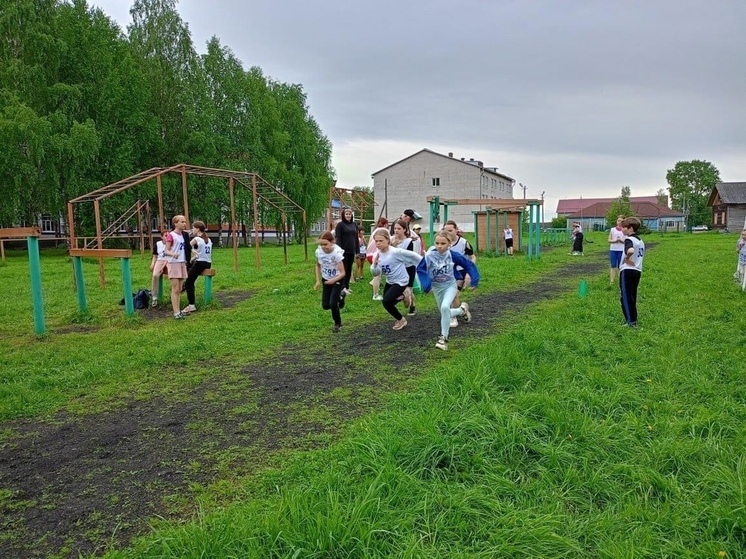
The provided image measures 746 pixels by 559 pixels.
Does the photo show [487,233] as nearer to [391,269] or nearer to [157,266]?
[157,266]

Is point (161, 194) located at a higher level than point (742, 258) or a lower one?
higher

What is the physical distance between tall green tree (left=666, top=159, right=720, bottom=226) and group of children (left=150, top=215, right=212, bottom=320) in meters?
103

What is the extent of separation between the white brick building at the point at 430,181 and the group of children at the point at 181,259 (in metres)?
53.7

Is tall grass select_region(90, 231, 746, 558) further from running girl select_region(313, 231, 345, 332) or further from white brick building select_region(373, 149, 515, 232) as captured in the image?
white brick building select_region(373, 149, 515, 232)

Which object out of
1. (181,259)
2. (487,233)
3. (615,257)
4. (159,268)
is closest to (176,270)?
(181,259)

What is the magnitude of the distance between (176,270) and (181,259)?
21 centimetres

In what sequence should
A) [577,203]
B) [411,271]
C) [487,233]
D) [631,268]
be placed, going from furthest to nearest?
[577,203] < [487,233] < [411,271] < [631,268]

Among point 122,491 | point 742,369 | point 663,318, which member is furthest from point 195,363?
point 663,318

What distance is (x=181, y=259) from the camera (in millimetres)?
9430

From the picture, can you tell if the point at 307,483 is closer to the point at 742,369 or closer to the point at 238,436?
the point at 238,436

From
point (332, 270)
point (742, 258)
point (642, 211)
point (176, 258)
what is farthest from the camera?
point (642, 211)

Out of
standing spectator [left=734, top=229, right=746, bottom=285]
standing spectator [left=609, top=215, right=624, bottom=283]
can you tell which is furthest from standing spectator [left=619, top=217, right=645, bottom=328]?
standing spectator [left=734, top=229, right=746, bottom=285]

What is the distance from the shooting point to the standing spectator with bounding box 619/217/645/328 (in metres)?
7.63

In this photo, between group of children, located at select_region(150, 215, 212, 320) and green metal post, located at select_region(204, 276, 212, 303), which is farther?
green metal post, located at select_region(204, 276, 212, 303)
